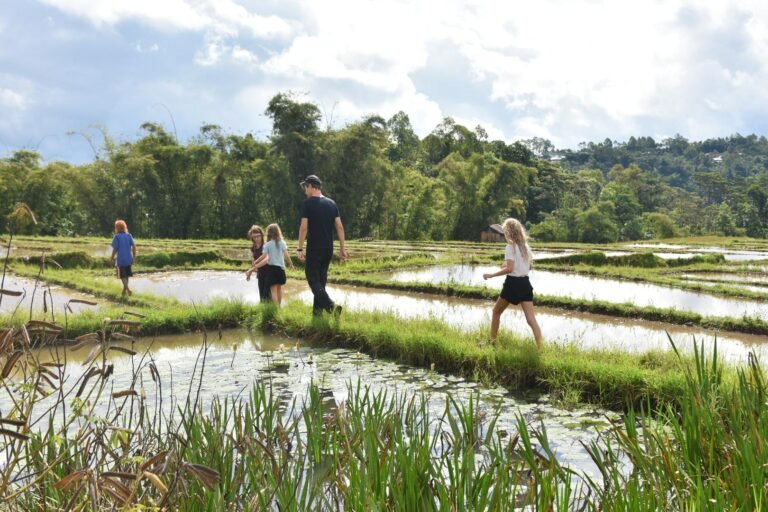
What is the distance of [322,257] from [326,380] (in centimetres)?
259

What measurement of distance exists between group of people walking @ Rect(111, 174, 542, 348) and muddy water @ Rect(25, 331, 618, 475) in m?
0.88

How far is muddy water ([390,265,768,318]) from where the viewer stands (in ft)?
35.6

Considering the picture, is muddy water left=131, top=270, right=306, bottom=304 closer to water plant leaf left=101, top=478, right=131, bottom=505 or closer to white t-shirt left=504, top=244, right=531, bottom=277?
white t-shirt left=504, top=244, right=531, bottom=277

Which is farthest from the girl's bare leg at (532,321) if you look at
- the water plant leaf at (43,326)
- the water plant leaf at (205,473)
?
the water plant leaf at (205,473)

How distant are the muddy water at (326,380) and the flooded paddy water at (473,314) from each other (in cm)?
137

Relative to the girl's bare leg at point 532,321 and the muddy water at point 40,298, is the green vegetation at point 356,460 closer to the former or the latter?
the girl's bare leg at point 532,321

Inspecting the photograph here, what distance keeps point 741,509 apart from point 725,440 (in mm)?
657

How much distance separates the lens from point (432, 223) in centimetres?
3903

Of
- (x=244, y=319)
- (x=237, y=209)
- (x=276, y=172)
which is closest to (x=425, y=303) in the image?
(x=244, y=319)

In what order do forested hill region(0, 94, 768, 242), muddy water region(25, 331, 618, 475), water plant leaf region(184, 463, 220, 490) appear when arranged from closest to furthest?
water plant leaf region(184, 463, 220, 490)
muddy water region(25, 331, 618, 475)
forested hill region(0, 94, 768, 242)

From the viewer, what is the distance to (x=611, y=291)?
1302cm

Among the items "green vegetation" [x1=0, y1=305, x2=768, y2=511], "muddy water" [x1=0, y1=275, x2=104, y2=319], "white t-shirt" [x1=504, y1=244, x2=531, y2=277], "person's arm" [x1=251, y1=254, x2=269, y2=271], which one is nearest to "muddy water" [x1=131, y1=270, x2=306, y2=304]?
"muddy water" [x1=0, y1=275, x2=104, y2=319]

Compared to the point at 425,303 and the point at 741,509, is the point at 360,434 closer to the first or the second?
the point at 741,509

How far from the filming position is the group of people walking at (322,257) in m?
6.51
